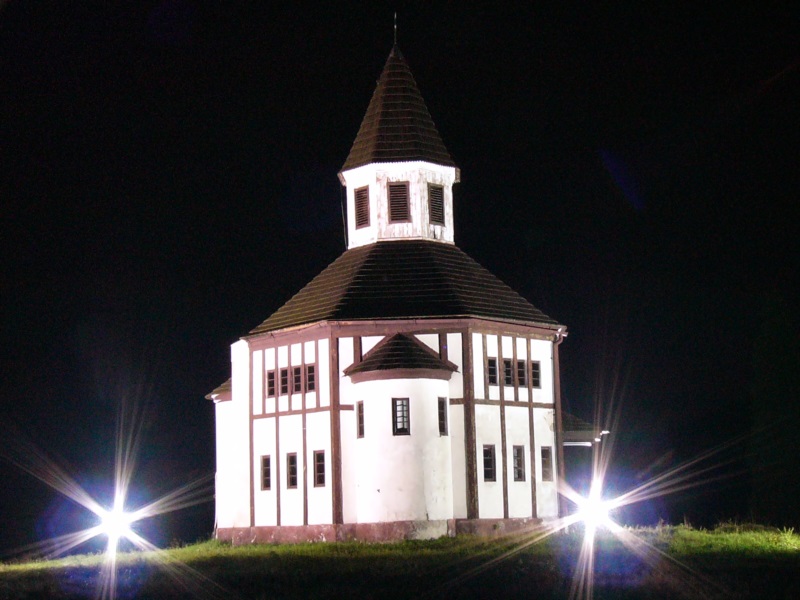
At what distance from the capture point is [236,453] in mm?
55594

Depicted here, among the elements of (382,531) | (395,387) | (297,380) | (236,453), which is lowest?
(382,531)

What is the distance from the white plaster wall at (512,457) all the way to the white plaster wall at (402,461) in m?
2.82

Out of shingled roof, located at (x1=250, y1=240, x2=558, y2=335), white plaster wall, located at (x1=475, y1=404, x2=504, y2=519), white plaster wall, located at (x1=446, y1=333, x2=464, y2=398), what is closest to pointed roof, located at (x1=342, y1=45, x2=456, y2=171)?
shingled roof, located at (x1=250, y1=240, x2=558, y2=335)

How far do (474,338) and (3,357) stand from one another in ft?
114

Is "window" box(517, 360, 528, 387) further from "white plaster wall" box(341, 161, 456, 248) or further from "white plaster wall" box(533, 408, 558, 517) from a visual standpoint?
"white plaster wall" box(341, 161, 456, 248)

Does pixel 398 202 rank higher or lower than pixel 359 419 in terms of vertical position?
higher

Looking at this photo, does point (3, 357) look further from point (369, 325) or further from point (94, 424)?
point (369, 325)

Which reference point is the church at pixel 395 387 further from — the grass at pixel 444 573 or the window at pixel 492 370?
the grass at pixel 444 573

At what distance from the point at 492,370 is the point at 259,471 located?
8939mm

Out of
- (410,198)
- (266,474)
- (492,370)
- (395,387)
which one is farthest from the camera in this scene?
(410,198)

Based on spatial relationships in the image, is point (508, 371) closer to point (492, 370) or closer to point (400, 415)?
point (492, 370)

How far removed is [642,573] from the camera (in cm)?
3984

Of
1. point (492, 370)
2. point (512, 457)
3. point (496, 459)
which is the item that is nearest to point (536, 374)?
point (492, 370)

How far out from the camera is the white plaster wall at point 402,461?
49.4 m
